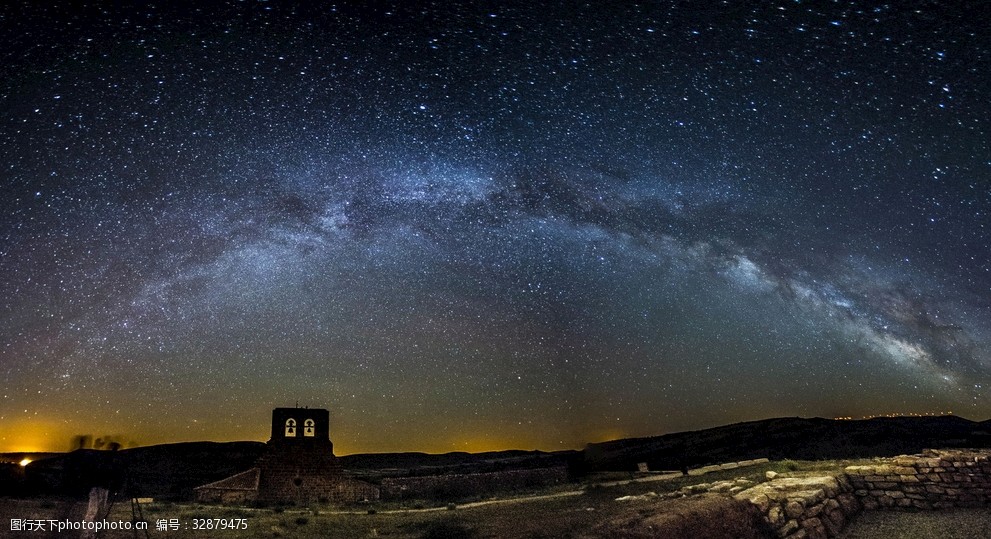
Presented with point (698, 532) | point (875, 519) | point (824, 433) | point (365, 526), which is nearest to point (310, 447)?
point (365, 526)

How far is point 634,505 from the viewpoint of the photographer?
1444cm

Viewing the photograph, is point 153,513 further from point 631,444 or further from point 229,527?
point 631,444

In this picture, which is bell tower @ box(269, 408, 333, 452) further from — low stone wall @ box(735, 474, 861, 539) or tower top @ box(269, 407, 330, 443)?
low stone wall @ box(735, 474, 861, 539)

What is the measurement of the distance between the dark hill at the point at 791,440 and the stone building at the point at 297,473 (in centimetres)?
2448

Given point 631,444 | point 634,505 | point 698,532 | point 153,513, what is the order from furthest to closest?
1. point 631,444
2. point 153,513
3. point 634,505
4. point 698,532

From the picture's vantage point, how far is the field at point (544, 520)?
40.5ft

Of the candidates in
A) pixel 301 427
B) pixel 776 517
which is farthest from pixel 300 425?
pixel 776 517

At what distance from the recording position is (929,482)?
567 inches

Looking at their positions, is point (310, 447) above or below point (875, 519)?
above

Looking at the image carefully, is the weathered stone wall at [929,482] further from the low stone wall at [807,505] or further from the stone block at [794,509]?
the stone block at [794,509]

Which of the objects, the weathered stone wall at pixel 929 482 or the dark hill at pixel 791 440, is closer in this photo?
the weathered stone wall at pixel 929 482

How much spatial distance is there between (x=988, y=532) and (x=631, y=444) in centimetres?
7500

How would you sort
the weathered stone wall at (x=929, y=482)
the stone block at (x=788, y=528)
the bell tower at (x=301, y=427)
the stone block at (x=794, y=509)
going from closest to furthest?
1. the stone block at (x=788, y=528)
2. the stone block at (x=794, y=509)
3. the weathered stone wall at (x=929, y=482)
4. the bell tower at (x=301, y=427)

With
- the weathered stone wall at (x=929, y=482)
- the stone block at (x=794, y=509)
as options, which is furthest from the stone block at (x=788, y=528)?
the weathered stone wall at (x=929, y=482)
